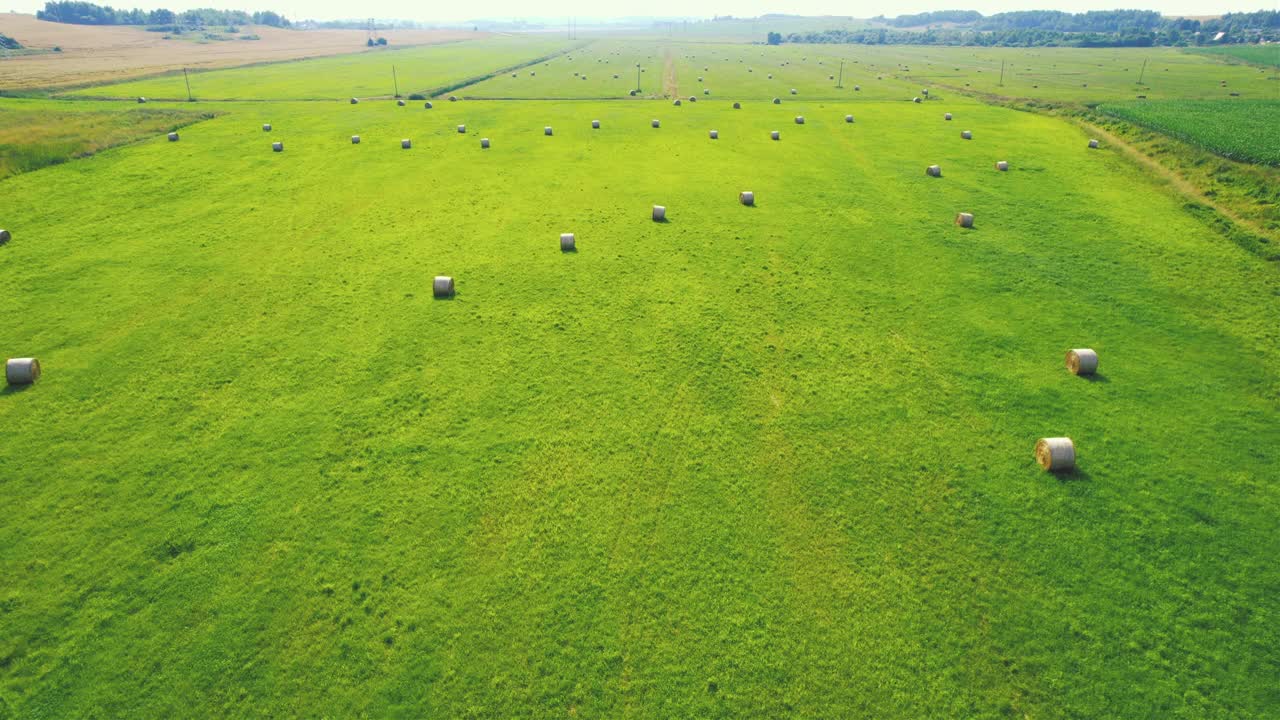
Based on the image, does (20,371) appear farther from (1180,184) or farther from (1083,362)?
(1180,184)

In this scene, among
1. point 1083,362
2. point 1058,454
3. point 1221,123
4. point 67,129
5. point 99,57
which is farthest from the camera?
point 99,57

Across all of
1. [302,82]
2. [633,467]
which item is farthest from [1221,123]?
[302,82]

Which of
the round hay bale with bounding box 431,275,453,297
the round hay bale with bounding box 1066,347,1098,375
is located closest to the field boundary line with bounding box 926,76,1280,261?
the round hay bale with bounding box 1066,347,1098,375

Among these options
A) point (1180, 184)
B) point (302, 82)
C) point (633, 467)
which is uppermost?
point (302, 82)

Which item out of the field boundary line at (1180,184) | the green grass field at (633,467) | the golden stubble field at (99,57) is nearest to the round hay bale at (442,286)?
the green grass field at (633,467)

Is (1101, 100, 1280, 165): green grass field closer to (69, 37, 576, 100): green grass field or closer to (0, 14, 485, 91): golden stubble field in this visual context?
(69, 37, 576, 100): green grass field

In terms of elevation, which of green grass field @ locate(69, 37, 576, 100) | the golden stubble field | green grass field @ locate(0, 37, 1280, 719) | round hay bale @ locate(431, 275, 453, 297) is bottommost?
green grass field @ locate(0, 37, 1280, 719)
